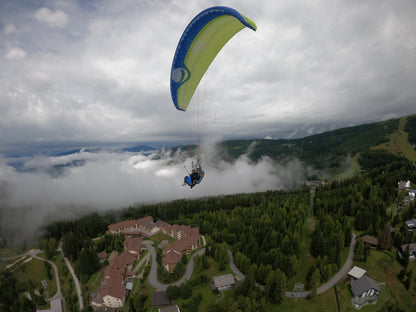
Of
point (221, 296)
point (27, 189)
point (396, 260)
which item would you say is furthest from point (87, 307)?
point (27, 189)

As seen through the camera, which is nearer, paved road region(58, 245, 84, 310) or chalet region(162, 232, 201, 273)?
paved road region(58, 245, 84, 310)

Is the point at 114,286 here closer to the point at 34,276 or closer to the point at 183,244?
the point at 183,244

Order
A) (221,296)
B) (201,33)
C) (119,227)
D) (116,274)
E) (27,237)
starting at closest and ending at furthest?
(201,33) → (221,296) → (116,274) → (119,227) → (27,237)

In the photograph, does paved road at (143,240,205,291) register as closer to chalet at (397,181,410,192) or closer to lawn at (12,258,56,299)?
lawn at (12,258,56,299)

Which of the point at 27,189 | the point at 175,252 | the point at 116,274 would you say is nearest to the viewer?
the point at 116,274

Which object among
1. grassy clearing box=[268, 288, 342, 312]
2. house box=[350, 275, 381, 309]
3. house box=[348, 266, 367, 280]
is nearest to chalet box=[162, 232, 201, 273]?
grassy clearing box=[268, 288, 342, 312]

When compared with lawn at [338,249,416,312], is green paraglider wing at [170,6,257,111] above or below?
above

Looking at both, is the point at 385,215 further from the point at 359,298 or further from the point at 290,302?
the point at 290,302
